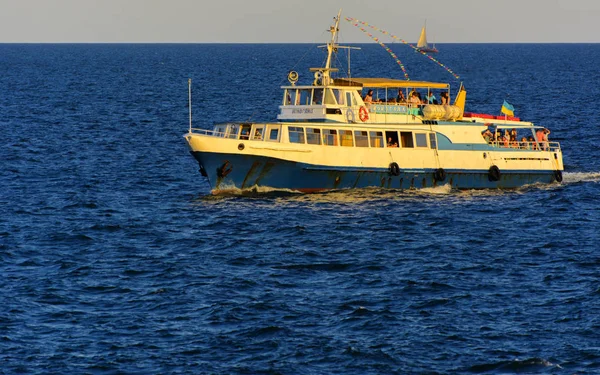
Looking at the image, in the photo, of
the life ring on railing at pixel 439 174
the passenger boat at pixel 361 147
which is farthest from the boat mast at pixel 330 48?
the life ring on railing at pixel 439 174

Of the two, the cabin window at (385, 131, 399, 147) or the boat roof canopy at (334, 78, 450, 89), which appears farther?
the boat roof canopy at (334, 78, 450, 89)

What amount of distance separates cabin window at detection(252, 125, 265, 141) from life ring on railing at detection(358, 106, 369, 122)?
5620 mm

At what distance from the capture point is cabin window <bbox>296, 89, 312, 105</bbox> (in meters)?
55.2

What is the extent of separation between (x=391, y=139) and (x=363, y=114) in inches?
79.6

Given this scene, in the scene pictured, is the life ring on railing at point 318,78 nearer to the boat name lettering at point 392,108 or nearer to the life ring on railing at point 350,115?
the life ring on railing at point 350,115

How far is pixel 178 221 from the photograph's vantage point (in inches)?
1887

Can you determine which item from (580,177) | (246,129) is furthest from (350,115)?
(580,177)

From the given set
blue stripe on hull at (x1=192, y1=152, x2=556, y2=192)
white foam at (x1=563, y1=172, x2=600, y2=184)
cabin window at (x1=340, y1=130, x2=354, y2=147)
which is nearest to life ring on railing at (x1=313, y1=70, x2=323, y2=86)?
cabin window at (x1=340, y1=130, x2=354, y2=147)

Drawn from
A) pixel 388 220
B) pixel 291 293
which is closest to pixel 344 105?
pixel 388 220

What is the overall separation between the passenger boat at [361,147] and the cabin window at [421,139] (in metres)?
0.05

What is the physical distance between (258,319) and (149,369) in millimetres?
5179

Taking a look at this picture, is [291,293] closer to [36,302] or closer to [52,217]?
[36,302]

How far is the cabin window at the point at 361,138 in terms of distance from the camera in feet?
176

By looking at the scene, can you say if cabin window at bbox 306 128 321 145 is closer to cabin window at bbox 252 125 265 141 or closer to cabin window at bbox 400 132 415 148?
cabin window at bbox 252 125 265 141
